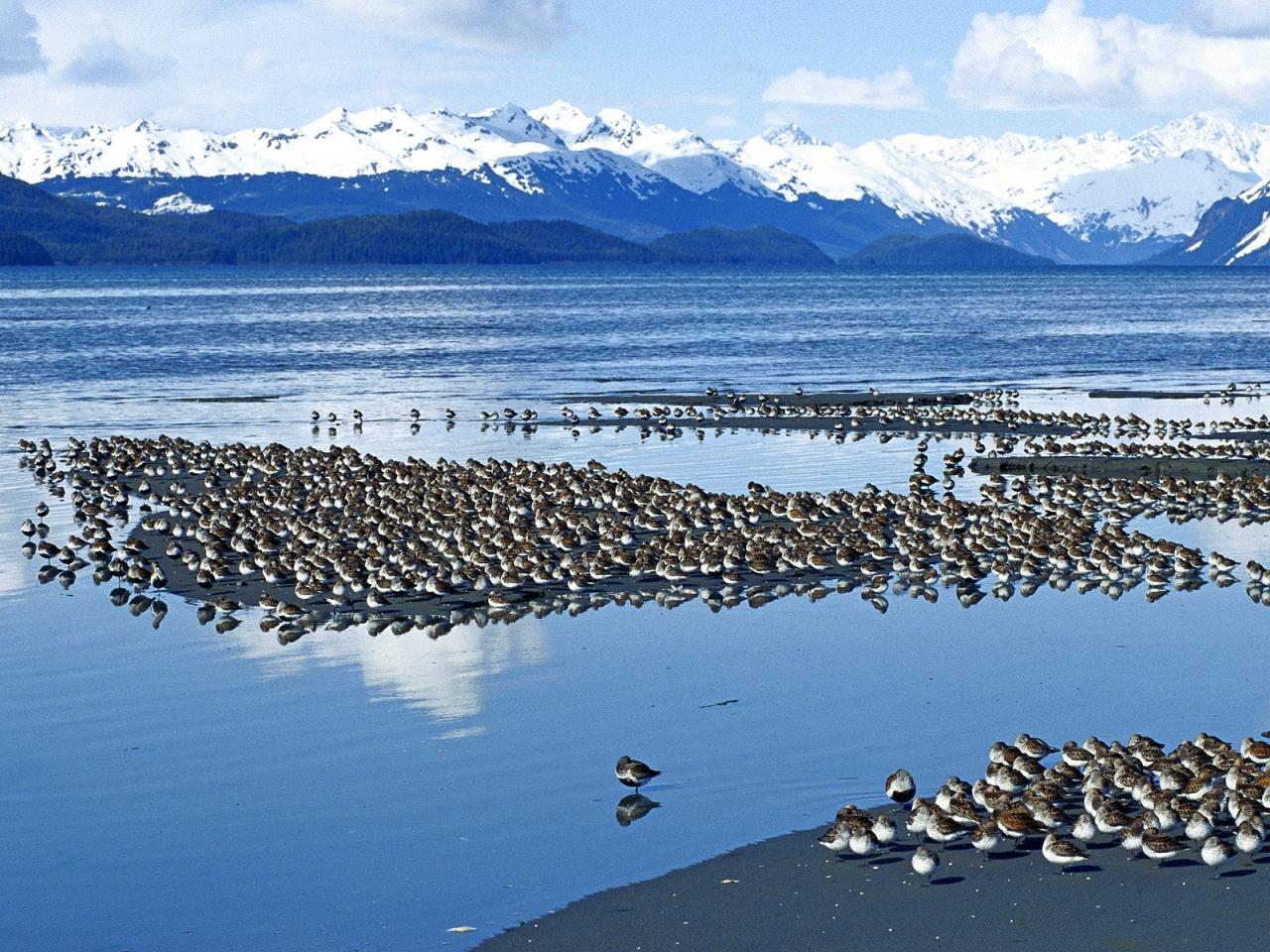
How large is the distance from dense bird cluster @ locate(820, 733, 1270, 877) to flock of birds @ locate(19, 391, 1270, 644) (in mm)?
11012

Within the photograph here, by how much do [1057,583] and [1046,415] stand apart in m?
28.1

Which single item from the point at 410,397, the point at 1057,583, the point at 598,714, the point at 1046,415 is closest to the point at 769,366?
the point at 410,397

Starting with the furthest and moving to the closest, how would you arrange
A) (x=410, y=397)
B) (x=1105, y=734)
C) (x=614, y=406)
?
1. (x=410, y=397)
2. (x=614, y=406)
3. (x=1105, y=734)

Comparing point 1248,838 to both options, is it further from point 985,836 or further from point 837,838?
point 837,838

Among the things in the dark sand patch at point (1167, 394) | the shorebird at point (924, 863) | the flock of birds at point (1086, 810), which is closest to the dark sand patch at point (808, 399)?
the dark sand patch at point (1167, 394)

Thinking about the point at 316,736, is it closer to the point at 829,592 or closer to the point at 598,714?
the point at 598,714

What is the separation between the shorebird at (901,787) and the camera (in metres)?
17.9

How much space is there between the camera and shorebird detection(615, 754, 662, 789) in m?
19.0

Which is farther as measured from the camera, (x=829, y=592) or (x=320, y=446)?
(x=320, y=446)

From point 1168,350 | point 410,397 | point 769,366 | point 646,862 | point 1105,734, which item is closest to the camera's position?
point 646,862

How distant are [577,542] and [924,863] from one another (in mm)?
17999

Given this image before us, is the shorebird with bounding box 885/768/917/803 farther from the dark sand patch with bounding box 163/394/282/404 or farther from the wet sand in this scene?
the dark sand patch with bounding box 163/394/282/404

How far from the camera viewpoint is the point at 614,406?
6800 cm

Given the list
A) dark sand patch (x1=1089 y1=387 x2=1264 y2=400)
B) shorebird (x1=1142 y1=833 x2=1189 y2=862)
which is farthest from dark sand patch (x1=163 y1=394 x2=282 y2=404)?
shorebird (x1=1142 y1=833 x2=1189 y2=862)
